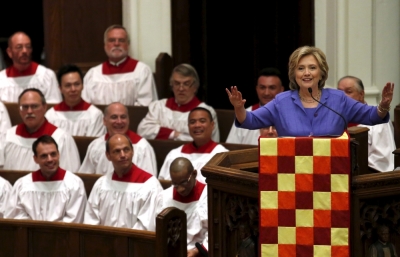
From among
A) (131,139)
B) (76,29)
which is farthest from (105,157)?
(76,29)

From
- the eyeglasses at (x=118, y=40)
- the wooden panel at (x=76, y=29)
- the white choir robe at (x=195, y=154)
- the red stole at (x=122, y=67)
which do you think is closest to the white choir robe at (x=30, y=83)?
the wooden panel at (x=76, y=29)

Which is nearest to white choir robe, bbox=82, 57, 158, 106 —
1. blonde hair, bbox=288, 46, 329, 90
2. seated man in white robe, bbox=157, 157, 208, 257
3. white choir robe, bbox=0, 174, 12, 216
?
white choir robe, bbox=0, 174, 12, 216

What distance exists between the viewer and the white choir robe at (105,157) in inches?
285

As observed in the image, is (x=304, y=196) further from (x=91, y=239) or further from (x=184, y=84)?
(x=184, y=84)

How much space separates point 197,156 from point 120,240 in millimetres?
1400

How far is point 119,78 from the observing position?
27.1 ft

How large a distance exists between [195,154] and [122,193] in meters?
0.67

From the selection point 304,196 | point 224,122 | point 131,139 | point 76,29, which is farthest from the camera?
point 76,29

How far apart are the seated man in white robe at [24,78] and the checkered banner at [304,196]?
492 centimetres

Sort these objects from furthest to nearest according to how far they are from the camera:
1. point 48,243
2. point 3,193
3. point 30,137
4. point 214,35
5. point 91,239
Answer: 1. point 214,35
2. point 30,137
3. point 3,193
4. point 48,243
5. point 91,239

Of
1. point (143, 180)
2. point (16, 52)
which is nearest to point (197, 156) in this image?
point (143, 180)

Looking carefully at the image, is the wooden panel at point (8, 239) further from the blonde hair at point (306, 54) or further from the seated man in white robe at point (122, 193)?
the blonde hair at point (306, 54)

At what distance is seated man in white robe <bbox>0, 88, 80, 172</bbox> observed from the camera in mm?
7480

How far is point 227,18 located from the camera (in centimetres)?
941
